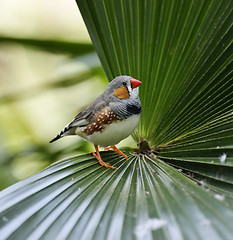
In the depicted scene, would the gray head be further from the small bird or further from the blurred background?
the blurred background

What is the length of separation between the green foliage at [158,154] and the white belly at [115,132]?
3.6 inches

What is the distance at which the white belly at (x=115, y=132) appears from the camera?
1.56 meters

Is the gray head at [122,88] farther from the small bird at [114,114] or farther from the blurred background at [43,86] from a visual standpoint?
the blurred background at [43,86]

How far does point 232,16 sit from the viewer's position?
4.64ft

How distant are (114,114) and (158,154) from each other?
29 cm

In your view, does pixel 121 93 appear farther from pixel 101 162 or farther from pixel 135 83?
pixel 101 162

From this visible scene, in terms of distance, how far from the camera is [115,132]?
1607mm

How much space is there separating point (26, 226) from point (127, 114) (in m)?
0.71

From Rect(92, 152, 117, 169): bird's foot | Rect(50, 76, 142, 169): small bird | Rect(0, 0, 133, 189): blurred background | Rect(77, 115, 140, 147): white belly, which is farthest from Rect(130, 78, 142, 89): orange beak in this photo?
Rect(0, 0, 133, 189): blurred background

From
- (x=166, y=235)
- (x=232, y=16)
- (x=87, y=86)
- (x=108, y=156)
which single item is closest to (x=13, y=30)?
(x=87, y=86)

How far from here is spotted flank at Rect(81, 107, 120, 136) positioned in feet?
5.22

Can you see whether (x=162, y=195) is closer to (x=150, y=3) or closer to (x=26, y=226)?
(x=26, y=226)

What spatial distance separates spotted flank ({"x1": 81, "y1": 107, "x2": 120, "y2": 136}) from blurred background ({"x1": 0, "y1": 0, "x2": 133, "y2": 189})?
98 cm

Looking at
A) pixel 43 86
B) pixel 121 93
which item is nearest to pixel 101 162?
pixel 121 93
